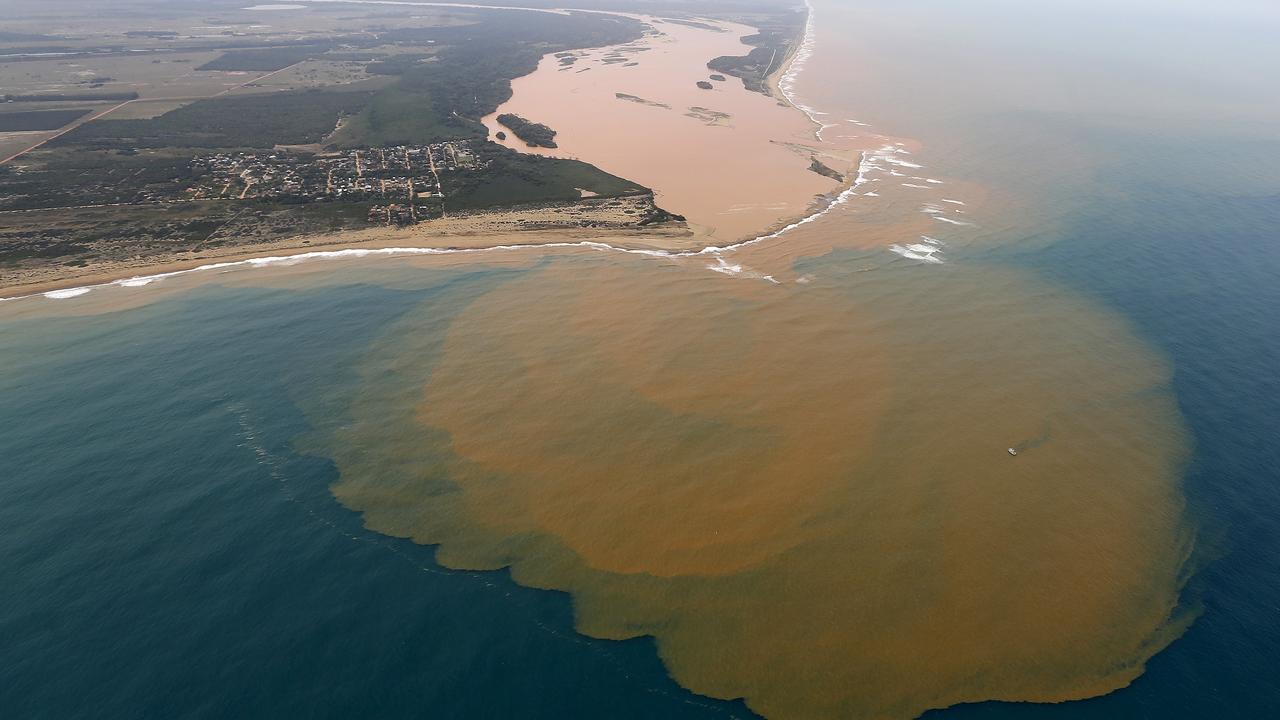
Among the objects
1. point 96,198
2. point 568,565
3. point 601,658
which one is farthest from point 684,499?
point 96,198

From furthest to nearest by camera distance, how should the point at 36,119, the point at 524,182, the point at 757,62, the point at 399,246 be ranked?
the point at 757,62, the point at 36,119, the point at 524,182, the point at 399,246

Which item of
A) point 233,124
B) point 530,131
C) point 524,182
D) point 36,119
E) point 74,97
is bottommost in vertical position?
point 530,131

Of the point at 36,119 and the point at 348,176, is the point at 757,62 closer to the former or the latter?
the point at 348,176

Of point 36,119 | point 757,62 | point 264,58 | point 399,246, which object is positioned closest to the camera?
point 399,246

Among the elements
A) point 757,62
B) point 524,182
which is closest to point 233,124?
point 524,182

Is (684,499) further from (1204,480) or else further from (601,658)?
(1204,480)

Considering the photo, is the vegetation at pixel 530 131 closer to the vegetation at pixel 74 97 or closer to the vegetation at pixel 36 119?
the vegetation at pixel 36 119
